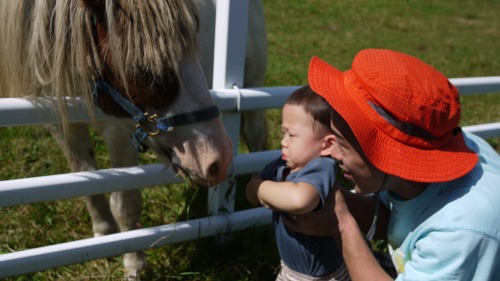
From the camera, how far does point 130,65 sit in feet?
5.44

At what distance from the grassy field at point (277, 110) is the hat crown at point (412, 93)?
3.33ft

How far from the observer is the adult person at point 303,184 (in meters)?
1.58

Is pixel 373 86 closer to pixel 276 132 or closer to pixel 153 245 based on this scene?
pixel 153 245

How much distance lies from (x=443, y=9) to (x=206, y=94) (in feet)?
37.2

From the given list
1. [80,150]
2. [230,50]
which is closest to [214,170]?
[230,50]

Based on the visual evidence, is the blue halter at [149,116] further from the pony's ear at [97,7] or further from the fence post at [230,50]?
the fence post at [230,50]

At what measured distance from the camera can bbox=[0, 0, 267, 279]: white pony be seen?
165cm

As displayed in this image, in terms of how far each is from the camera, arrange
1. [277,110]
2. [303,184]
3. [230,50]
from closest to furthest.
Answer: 1. [303,184]
2. [230,50]
3. [277,110]

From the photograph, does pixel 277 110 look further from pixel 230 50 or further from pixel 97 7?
pixel 97 7

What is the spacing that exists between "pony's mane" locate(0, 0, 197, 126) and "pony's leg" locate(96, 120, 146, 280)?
1.31 ft

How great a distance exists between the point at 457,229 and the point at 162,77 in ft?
3.11

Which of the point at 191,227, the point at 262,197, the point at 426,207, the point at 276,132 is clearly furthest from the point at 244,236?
the point at 276,132

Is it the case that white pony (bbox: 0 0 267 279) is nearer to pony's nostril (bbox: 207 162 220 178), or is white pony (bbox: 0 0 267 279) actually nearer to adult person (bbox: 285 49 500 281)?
pony's nostril (bbox: 207 162 220 178)

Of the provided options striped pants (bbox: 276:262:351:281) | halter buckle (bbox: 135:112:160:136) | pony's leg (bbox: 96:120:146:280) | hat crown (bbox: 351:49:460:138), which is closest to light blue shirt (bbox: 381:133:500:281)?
hat crown (bbox: 351:49:460:138)
